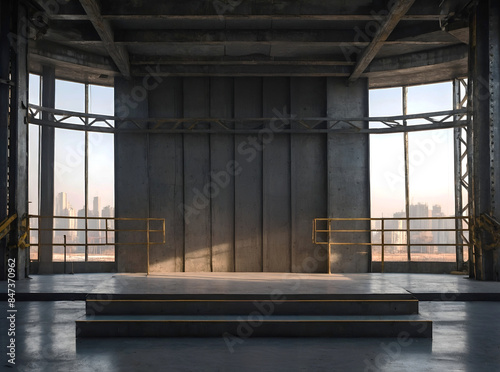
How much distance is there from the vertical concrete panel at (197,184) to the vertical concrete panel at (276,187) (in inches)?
76.1

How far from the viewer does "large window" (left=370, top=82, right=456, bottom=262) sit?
17.9m

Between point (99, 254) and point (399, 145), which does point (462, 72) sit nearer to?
point (399, 145)

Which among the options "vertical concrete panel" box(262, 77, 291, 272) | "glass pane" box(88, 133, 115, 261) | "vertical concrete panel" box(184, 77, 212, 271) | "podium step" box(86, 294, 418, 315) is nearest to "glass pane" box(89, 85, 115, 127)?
"glass pane" box(88, 133, 115, 261)

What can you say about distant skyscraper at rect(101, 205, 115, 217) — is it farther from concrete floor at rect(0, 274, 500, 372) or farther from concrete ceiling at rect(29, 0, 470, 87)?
concrete floor at rect(0, 274, 500, 372)

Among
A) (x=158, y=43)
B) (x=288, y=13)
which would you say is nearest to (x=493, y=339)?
(x=288, y=13)

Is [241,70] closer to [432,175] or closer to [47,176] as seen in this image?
[47,176]

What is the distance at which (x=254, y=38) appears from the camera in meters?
15.0

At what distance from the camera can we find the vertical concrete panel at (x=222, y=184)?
684 inches

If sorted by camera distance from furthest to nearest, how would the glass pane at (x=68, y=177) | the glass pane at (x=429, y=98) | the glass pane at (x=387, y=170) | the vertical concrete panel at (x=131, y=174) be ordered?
the glass pane at (x=429, y=98)
the glass pane at (x=387, y=170)
the glass pane at (x=68, y=177)
the vertical concrete panel at (x=131, y=174)

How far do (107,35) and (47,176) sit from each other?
5.69 meters

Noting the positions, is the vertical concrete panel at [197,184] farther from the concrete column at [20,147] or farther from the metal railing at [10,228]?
the metal railing at [10,228]

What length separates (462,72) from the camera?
17594 mm

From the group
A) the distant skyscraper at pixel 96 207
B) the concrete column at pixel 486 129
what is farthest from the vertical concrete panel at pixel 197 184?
the concrete column at pixel 486 129

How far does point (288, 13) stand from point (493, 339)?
29.5 feet
